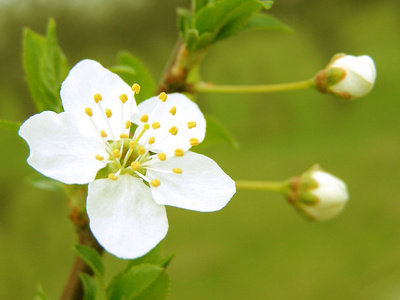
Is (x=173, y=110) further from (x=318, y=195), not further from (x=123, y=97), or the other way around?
(x=318, y=195)

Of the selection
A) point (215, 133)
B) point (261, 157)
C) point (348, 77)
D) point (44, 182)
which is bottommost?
point (261, 157)

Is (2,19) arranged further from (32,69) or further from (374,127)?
(374,127)

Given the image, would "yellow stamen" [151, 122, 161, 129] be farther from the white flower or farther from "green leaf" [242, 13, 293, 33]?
"green leaf" [242, 13, 293, 33]

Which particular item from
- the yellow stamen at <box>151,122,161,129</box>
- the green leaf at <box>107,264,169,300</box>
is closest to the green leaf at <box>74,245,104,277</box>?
the green leaf at <box>107,264,169,300</box>

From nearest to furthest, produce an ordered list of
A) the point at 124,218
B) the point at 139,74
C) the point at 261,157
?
the point at 124,218 < the point at 139,74 < the point at 261,157

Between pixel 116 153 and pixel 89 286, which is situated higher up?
pixel 116 153

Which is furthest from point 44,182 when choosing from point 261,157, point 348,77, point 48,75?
point 261,157

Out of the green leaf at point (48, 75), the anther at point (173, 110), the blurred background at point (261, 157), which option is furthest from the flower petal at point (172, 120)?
the blurred background at point (261, 157)
